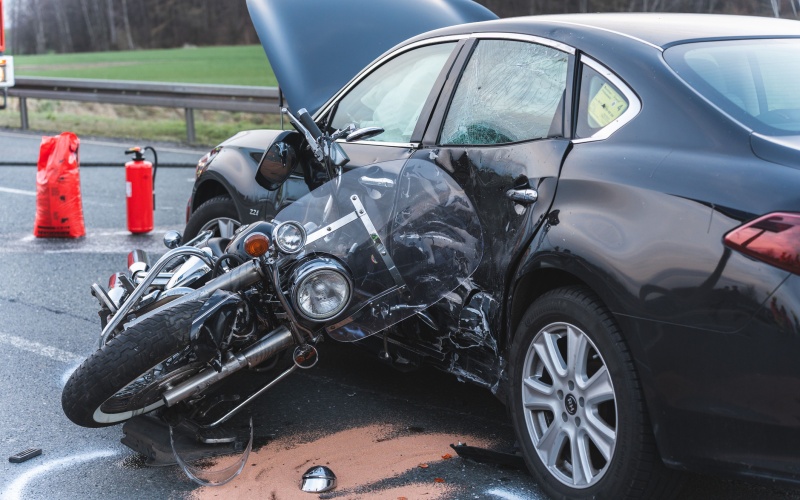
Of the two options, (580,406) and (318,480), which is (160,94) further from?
(580,406)

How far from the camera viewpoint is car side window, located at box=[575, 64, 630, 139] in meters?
3.54

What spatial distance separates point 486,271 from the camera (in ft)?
12.8

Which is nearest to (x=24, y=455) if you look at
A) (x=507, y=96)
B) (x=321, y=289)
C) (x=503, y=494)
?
(x=321, y=289)

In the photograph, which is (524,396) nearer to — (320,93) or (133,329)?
(133,329)

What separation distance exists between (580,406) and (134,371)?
1644 millimetres

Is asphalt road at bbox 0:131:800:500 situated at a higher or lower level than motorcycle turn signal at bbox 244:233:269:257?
lower

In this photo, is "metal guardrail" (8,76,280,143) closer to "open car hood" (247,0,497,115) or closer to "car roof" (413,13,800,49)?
"open car hood" (247,0,497,115)

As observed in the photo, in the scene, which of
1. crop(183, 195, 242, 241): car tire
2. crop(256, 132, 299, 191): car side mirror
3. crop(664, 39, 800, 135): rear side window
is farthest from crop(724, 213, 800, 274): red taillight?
crop(183, 195, 242, 241): car tire

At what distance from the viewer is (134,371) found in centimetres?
377

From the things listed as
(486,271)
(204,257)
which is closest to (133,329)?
(204,257)

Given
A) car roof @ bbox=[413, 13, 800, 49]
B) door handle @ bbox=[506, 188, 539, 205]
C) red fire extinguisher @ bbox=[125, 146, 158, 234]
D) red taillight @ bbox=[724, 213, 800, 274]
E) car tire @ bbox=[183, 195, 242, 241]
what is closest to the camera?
red taillight @ bbox=[724, 213, 800, 274]

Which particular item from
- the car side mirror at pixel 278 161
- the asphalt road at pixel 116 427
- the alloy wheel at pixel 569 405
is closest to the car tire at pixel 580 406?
the alloy wheel at pixel 569 405

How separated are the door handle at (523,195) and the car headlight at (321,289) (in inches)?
27.0

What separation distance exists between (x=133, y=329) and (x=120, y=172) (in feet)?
31.3
